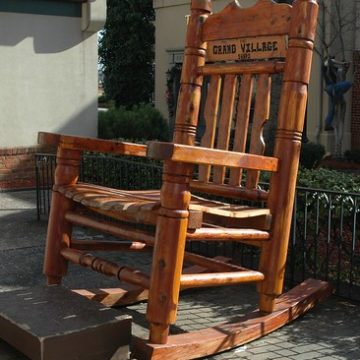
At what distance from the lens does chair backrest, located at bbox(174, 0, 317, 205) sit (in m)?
3.59

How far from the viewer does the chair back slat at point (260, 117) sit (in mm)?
3764

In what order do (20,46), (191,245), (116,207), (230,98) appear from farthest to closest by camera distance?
(20,46) → (191,245) → (230,98) → (116,207)

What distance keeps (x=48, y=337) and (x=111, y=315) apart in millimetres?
407

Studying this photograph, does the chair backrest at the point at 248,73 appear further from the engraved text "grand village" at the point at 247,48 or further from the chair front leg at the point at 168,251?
the chair front leg at the point at 168,251

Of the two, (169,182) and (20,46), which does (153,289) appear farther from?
(20,46)

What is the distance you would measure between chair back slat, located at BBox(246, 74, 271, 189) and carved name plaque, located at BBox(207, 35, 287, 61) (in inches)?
5.2

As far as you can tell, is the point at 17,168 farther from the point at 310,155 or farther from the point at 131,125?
the point at 310,155

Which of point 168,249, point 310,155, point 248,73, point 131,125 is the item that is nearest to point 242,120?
point 248,73

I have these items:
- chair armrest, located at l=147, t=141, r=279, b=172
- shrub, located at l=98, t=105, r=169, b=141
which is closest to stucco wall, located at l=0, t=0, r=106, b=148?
shrub, located at l=98, t=105, r=169, b=141

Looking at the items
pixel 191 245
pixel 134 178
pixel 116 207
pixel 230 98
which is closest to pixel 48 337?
pixel 116 207

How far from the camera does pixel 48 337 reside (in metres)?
2.94

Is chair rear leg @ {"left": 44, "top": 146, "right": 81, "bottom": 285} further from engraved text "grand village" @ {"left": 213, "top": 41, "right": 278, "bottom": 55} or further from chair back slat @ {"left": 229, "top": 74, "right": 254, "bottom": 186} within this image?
engraved text "grand village" @ {"left": 213, "top": 41, "right": 278, "bottom": 55}

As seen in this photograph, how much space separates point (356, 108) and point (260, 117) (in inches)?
542

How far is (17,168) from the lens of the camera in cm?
969
